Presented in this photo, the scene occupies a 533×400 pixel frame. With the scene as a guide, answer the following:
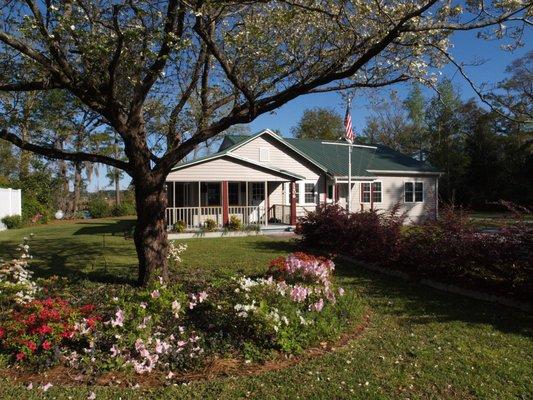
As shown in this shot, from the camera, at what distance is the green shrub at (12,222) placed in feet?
77.7

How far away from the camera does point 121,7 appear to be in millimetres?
6617

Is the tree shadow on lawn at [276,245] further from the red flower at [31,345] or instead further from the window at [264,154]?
the red flower at [31,345]

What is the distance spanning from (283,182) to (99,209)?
20.9m

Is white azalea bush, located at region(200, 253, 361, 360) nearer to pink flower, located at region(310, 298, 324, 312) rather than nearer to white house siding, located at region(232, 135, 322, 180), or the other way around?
pink flower, located at region(310, 298, 324, 312)

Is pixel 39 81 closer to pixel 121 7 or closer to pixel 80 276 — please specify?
pixel 121 7

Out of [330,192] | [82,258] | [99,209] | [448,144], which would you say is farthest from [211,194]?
[448,144]

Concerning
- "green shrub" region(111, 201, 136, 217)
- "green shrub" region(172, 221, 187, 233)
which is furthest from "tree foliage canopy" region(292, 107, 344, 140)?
"green shrub" region(172, 221, 187, 233)

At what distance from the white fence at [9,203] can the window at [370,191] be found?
18.6 metres

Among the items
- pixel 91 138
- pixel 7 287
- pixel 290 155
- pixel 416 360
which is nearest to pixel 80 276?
pixel 7 287

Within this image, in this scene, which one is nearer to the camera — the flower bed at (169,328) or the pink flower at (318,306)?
the flower bed at (169,328)

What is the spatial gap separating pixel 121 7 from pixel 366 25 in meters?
3.54

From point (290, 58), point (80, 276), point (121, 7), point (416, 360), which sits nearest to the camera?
point (416, 360)

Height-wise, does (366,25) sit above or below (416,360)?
above

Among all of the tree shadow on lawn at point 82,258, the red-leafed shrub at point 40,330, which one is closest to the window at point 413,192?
the tree shadow on lawn at point 82,258
